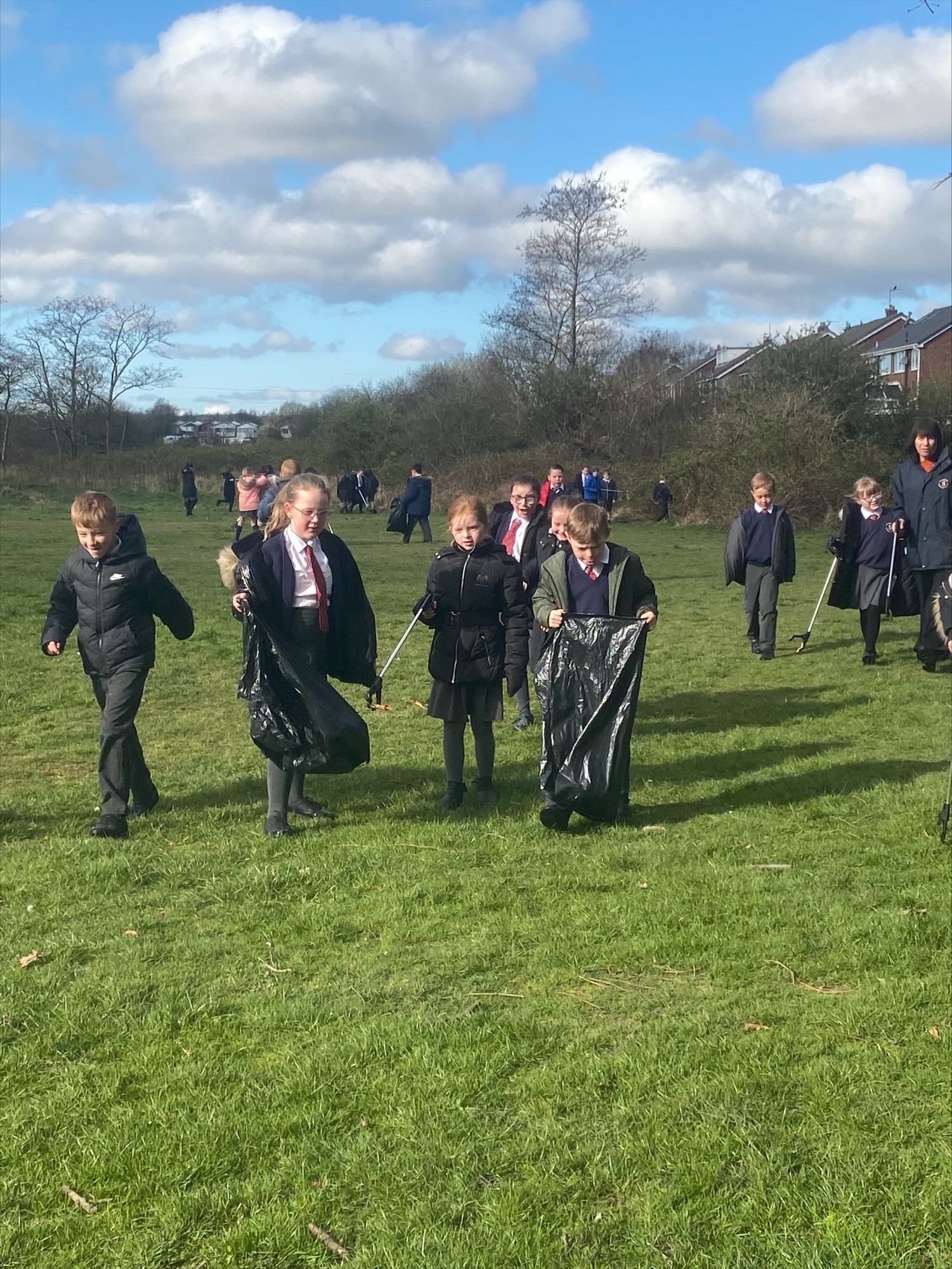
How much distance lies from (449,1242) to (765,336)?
42.6 m

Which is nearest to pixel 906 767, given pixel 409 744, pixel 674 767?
pixel 674 767

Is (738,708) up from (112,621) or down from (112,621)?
down

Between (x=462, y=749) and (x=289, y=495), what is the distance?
190 centimetres

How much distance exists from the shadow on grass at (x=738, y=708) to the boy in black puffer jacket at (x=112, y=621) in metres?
4.29

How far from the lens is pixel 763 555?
13.3m

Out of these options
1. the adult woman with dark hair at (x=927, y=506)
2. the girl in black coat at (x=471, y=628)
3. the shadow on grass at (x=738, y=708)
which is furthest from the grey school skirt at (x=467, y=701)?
the adult woman with dark hair at (x=927, y=506)

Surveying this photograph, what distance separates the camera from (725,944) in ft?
17.1

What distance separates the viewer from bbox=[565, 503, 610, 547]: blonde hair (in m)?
6.98

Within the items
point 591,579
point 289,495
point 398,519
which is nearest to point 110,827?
point 289,495

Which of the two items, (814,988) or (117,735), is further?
(117,735)

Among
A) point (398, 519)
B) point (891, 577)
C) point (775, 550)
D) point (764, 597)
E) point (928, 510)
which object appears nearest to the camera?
point (928, 510)

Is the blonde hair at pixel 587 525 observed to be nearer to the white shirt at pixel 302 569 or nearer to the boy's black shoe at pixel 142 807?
the white shirt at pixel 302 569

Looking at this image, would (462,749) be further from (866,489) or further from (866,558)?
(866,489)

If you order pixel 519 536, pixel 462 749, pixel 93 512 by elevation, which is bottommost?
pixel 462 749
